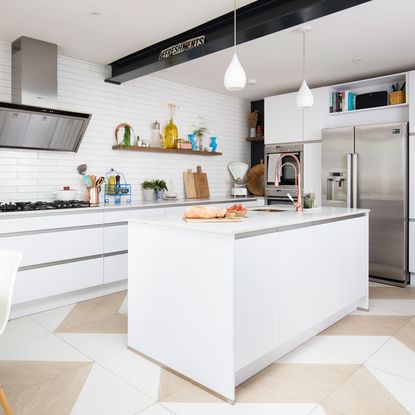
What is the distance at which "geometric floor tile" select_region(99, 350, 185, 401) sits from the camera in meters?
2.24

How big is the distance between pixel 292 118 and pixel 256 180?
1248 millimetres

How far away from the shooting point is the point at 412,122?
4449 millimetres

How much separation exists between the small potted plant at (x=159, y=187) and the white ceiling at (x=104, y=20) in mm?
1695

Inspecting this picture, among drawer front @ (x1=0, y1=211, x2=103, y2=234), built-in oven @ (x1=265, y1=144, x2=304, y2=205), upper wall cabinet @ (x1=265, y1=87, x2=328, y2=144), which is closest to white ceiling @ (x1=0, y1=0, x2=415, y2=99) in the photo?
upper wall cabinet @ (x1=265, y1=87, x2=328, y2=144)

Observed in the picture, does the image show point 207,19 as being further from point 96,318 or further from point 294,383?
point 294,383

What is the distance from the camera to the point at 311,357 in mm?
2646

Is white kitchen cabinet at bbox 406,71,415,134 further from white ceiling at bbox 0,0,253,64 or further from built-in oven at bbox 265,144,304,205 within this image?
white ceiling at bbox 0,0,253,64

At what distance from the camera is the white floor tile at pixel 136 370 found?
2.27 metres

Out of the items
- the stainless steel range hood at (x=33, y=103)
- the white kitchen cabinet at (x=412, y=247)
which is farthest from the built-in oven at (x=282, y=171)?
the stainless steel range hood at (x=33, y=103)

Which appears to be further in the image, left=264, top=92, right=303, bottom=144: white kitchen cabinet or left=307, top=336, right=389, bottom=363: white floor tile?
left=264, top=92, right=303, bottom=144: white kitchen cabinet

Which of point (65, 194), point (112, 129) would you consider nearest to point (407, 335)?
point (65, 194)

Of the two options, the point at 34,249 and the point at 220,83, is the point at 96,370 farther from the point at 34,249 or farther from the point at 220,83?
the point at 220,83

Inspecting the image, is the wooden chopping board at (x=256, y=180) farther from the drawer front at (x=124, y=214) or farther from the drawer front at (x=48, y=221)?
the drawer front at (x=48, y=221)

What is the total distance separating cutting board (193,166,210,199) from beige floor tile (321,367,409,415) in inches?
149
